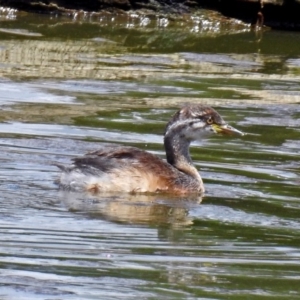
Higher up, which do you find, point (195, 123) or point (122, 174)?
point (195, 123)

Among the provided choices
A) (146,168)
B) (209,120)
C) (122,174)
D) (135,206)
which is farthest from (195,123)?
(135,206)

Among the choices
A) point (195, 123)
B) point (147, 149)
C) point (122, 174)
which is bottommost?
point (147, 149)

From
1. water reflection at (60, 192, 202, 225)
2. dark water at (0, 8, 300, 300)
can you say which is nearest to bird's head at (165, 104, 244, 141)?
dark water at (0, 8, 300, 300)

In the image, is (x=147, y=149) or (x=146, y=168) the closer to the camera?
(x=146, y=168)

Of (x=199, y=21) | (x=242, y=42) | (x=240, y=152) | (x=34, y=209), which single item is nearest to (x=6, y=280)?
(x=34, y=209)

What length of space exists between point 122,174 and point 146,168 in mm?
237

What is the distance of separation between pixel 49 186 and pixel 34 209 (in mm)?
978

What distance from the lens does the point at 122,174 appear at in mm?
9344

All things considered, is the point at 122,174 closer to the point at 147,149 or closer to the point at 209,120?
the point at 209,120

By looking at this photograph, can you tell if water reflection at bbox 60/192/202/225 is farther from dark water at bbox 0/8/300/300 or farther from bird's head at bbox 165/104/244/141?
bird's head at bbox 165/104/244/141

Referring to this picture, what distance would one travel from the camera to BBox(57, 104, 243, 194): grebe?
9250 mm

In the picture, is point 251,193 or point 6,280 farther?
point 251,193

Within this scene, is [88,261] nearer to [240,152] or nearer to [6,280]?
[6,280]

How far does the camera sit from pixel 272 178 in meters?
10.1
